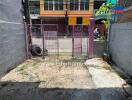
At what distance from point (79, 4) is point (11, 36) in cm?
2375

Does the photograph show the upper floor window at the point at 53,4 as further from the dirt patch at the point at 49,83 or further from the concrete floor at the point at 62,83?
the dirt patch at the point at 49,83

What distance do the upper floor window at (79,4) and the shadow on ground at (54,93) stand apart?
26.2 meters

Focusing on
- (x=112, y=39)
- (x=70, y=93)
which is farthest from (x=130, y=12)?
(x=70, y=93)

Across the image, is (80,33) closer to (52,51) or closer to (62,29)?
(52,51)

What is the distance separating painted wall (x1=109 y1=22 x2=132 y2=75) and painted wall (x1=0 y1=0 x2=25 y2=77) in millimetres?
4569

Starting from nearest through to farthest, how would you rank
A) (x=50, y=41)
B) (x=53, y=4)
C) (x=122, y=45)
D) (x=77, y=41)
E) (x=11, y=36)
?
(x=122, y=45) < (x=11, y=36) < (x=77, y=41) < (x=50, y=41) < (x=53, y=4)

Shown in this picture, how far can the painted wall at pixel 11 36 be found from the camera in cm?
784

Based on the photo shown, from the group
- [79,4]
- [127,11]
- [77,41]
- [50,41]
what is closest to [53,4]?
[79,4]

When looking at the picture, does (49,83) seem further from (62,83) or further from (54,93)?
(54,93)

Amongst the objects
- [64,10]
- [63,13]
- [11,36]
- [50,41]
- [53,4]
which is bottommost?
[50,41]

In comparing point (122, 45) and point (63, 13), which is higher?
point (63, 13)

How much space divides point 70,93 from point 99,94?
2.65 ft

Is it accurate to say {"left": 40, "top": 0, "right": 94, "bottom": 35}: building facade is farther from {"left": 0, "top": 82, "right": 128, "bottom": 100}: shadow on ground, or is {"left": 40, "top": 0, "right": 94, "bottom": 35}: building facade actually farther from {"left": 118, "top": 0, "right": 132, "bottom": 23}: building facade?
{"left": 0, "top": 82, "right": 128, "bottom": 100}: shadow on ground

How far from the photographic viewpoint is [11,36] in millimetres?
8922
